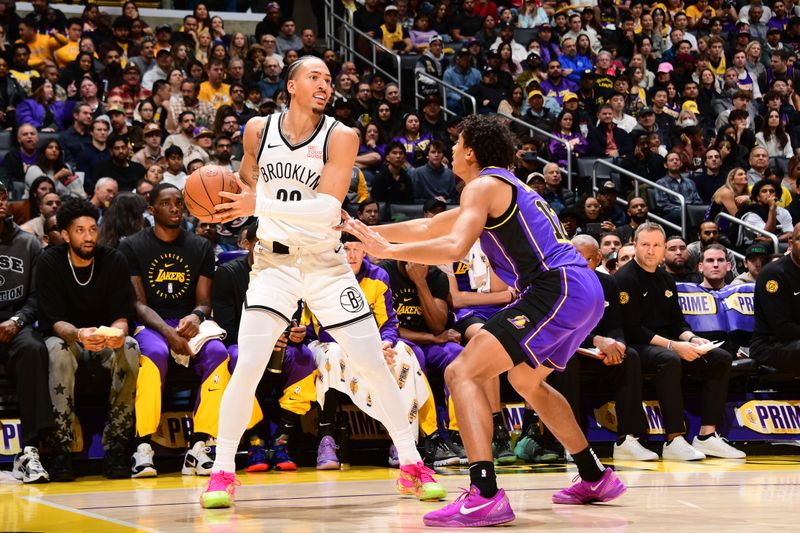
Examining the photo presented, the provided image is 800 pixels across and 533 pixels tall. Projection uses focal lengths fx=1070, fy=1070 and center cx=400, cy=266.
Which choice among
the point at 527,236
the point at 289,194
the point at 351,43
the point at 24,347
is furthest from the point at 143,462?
the point at 351,43

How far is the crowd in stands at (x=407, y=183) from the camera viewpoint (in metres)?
7.24

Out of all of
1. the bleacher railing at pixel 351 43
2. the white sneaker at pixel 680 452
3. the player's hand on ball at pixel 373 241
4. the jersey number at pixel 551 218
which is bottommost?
the white sneaker at pixel 680 452

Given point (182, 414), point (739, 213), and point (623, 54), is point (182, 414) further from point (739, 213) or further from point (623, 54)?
point (623, 54)

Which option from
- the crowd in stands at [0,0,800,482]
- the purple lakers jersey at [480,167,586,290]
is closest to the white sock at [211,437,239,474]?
the crowd in stands at [0,0,800,482]

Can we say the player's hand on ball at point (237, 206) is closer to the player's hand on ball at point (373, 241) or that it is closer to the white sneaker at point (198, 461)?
the player's hand on ball at point (373, 241)

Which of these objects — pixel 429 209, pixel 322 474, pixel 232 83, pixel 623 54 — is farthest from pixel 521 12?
pixel 322 474

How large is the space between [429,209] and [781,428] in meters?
3.45

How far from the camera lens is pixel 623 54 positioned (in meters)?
18.5

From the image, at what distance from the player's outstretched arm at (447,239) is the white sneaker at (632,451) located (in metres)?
3.70

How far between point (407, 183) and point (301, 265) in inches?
299

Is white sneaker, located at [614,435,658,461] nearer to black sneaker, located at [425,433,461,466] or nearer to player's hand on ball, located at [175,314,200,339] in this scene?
black sneaker, located at [425,433,461,466]

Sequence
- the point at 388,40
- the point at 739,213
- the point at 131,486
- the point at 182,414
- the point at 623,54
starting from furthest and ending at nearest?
the point at 623,54, the point at 388,40, the point at 739,213, the point at 182,414, the point at 131,486

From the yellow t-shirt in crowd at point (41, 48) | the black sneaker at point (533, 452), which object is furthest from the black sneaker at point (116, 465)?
the yellow t-shirt in crowd at point (41, 48)

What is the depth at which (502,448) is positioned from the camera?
7863 millimetres
